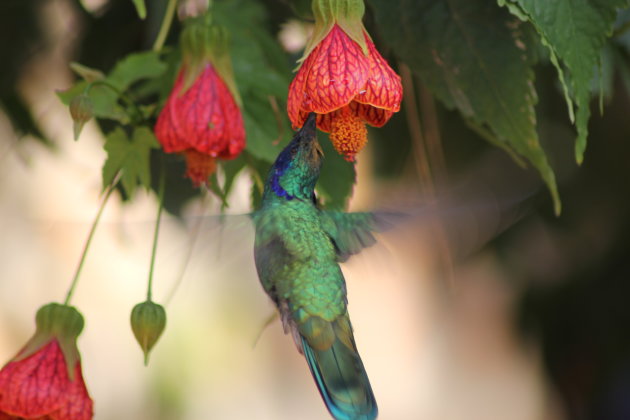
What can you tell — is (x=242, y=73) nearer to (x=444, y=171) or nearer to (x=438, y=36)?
(x=438, y=36)

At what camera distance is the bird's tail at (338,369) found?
2.03 feet

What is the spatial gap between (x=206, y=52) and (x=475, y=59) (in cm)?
20

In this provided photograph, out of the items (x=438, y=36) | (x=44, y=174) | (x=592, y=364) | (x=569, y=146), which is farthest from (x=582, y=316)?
(x=44, y=174)

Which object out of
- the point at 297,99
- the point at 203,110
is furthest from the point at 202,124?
the point at 297,99

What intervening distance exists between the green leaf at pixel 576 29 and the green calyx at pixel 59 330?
0.41m

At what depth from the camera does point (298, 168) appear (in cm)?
68

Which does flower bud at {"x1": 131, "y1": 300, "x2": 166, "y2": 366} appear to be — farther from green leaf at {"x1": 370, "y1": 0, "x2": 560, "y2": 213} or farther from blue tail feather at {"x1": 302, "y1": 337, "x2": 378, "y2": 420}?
green leaf at {"x1": 370, "y1": 0, "x2": 560, "y2": 213}

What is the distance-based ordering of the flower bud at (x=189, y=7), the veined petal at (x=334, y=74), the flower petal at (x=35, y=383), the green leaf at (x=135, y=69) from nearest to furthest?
the veined petal at (x=334, y=74) < the flower petal at (x=35, y=383) < the green leaf at (x=135, y=69) < the flower bud at (x=189, y=7)

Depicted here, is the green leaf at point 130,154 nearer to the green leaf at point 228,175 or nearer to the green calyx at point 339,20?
the green leaf at point 228,175

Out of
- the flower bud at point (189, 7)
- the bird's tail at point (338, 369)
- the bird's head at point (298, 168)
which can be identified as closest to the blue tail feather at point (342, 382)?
the bird's tail at point (338, 369)

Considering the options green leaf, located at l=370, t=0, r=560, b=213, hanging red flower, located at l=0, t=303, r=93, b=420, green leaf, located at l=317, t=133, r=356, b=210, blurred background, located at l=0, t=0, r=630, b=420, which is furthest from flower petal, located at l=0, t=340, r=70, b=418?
green leaf, located at l=370, t=0, r=560, b=213

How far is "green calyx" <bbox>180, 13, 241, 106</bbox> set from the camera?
75cm

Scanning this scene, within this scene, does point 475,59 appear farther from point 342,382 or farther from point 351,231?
point 342,382

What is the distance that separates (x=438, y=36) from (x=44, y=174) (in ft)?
2.95
